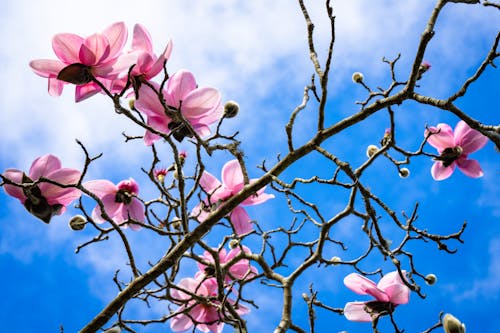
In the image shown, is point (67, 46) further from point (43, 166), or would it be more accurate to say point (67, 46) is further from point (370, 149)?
point (370, 149)

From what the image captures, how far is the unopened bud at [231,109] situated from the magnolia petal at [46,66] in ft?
2.34

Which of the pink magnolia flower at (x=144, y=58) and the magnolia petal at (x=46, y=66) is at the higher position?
the pink magnolia flower at (x=144, y=58)

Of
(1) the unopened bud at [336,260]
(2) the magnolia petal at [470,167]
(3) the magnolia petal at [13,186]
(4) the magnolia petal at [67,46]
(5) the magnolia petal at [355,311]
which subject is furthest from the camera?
(2) the magnolia petal at [470,167]

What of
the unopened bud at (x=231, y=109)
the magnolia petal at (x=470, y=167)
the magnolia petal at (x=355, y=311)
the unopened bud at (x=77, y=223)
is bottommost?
the magnolia petal at (x=355, y=311)

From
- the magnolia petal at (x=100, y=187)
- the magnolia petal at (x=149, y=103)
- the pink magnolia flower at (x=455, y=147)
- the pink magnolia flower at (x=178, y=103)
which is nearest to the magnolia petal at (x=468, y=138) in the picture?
the pink magnolia flower at (x=455, y=147)

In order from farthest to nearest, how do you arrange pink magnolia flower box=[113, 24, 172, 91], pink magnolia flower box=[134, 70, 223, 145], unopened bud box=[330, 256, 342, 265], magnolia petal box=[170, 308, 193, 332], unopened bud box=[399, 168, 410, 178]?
1. unopened bud box=[399, 168, 410, 178]
2. magnolia petal box=[170, 308, 193, 332]
3. unopened bud box=[330, 256, 342, 265]
4. pink magnolia flower box=[134, 70, 223, 145]
5. pink magnolia flower box=[113, 24, 172, 91]

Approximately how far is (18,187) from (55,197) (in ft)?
0.48

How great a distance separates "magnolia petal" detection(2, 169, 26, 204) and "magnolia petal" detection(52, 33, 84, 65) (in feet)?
1.84

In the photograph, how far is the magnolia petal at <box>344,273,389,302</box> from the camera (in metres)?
2.22

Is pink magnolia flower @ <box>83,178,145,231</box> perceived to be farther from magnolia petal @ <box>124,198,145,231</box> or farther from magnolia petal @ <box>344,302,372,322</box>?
magnolia petal @ <box>344,302,372,322</box>

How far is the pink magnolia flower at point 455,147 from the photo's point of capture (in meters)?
2.88

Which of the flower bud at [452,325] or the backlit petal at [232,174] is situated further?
the backlit petal at [232,174]

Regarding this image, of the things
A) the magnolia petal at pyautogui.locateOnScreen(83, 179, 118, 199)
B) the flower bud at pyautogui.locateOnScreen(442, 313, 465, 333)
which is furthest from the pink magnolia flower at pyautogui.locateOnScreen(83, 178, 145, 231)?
the flower bud at pyautogui.locateOnScreen(442, 313, 465, 333)

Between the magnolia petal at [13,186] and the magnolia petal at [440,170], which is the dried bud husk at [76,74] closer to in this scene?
the magnolia petal at [13,186]
